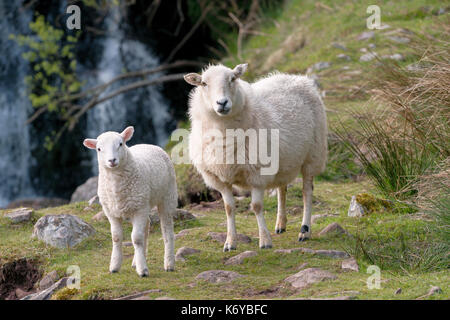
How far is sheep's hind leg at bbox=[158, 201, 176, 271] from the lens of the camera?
609cm

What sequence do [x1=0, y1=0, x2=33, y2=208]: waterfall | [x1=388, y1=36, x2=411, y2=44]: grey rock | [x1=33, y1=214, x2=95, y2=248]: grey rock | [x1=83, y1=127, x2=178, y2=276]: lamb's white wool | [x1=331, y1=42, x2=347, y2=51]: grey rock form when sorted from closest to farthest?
1. [x1=83, y1=127, x2=178, y2=276]: lamb's white wool
2. [x1=33, y1=214, x2=95, y2=248]: grey rock
3. [x1=388, y1=36, x2=411, y2=44]: grey rock
4. [x1=331, y1=42, x2=347, y2=51]: grey rock
5. [x1=0, y1=0, x2=33, y2=208]: waterfall

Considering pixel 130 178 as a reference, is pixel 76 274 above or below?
below

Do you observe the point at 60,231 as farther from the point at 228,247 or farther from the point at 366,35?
the point at 366,35

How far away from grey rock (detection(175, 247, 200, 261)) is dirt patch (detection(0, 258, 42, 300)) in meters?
1.41

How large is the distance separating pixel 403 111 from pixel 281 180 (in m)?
1.75

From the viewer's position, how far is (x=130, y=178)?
5742mm

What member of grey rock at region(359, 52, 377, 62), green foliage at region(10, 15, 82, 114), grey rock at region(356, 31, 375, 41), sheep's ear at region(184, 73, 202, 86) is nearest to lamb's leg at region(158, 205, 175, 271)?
sheep's ear at region(184, 73, 202, 86)

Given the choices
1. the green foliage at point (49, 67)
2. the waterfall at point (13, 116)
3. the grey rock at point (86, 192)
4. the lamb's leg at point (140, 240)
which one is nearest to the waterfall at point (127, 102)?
the green foliage at point (49, 67)

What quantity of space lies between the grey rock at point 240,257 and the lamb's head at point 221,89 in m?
1.42

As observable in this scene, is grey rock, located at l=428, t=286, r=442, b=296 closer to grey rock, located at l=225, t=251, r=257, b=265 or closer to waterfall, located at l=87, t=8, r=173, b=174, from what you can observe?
grey rock, located at l=225, t=251, r=257, b=265

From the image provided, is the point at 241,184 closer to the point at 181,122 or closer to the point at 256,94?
the point at 256,94

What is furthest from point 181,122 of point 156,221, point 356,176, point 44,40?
point 156,221

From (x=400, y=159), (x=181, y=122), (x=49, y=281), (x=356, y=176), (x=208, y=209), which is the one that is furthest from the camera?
(x=181, y=122)

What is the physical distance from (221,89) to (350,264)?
6.84 ft
